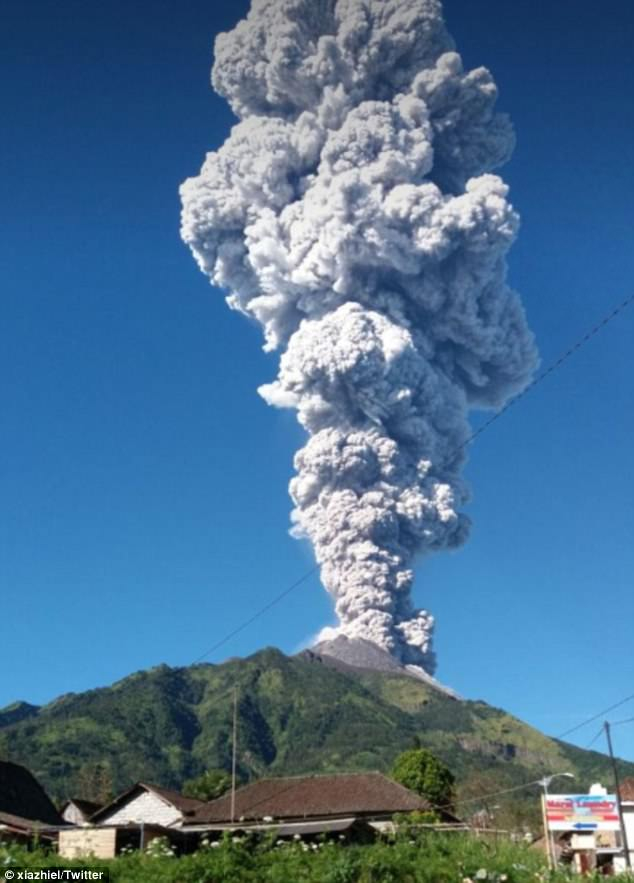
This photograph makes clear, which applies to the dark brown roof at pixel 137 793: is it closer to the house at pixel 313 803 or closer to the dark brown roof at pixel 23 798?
the house at pixel 313 803

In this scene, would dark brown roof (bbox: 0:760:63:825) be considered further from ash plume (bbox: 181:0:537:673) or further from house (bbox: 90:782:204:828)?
ash plume (bbox: 181:0:537:673)

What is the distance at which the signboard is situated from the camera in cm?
3478

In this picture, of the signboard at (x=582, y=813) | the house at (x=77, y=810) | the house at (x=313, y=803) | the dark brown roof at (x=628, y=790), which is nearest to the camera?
the signboard at (x=582, y=813)

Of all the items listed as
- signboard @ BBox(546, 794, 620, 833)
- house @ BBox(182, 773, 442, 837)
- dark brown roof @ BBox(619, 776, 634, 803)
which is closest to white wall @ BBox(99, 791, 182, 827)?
house @ BBox(182, 773, 442, 837)

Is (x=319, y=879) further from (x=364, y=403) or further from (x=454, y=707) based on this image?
(x=454, y=707)

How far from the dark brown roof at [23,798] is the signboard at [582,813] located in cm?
2201

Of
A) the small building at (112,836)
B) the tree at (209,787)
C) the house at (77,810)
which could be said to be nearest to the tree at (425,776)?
the tree at (209,787)

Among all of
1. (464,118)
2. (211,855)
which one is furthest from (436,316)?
(211,855)

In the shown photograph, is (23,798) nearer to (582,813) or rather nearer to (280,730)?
(582,813)

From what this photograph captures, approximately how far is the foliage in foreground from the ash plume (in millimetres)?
87448

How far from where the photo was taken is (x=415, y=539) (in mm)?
113250

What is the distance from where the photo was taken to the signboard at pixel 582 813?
1369 inches

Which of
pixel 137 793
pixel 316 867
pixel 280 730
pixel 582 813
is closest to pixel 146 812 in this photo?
pixel 137 793

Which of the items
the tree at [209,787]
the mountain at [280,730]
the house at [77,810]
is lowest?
the house at [77,810]
